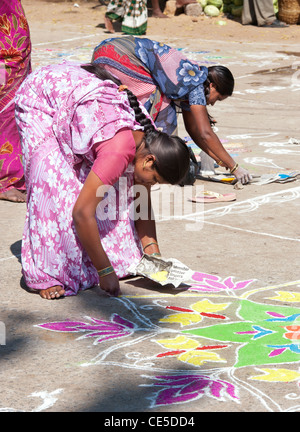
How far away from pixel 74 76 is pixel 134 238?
2.66 ft

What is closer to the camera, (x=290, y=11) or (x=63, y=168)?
(x=63, y=168)

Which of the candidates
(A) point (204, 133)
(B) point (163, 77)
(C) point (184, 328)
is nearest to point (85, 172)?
(C) point (184, 328)

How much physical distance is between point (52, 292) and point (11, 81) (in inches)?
85.6

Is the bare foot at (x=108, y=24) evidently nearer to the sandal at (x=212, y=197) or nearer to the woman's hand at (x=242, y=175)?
the woman's hand at (x=242, y=175)

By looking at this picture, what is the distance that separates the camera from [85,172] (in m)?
3.56

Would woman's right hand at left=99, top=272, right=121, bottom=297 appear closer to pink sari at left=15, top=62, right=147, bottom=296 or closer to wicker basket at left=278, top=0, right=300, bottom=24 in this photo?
pink sari at left=15, top=62, right=147, bottom=296

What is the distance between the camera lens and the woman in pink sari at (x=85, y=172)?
10.9 ft

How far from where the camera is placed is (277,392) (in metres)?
2.72

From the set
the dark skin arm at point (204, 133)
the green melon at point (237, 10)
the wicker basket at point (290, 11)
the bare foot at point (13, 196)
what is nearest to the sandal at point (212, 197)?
the dark skin arm at point (204, 133)

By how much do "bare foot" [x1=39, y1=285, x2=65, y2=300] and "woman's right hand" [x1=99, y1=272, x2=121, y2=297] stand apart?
0.19 metres

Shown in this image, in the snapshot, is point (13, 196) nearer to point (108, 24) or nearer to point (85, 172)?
point (85, 172)

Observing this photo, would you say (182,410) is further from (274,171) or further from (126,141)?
(274,171)

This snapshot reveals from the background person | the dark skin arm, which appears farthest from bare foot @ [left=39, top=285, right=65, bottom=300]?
the background person
